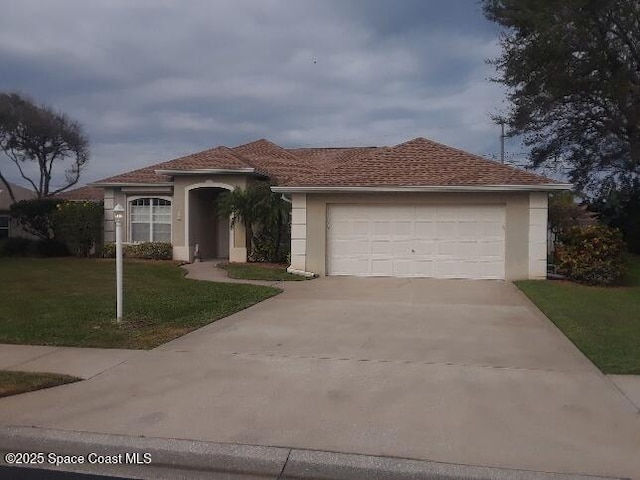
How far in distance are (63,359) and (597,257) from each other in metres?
13.0

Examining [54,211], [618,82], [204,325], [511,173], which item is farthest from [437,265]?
[54,211]

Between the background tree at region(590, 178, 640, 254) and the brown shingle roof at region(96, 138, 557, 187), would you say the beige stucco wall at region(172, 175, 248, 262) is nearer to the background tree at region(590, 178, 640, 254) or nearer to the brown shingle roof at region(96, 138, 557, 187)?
the brown shingle roof at region(96, 138, 557, 187)

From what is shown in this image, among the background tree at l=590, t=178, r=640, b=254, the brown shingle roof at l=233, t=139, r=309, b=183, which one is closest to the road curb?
the brown shingle roof at l=233, t=139, r=309, b=183

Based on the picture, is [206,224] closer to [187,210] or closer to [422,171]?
[187,210]

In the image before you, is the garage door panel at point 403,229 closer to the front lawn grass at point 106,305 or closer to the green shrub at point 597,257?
the green shrub at point 597,257

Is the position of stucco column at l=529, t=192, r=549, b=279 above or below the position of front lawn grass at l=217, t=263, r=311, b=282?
above

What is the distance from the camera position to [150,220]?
76.1 feet

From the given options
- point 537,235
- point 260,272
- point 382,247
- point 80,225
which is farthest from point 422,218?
point 80,225

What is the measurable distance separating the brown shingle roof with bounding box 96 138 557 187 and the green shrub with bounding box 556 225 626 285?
1885mm

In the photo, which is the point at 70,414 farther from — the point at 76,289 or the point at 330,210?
the point at 330,210

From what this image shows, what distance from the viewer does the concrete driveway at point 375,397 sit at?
496cm

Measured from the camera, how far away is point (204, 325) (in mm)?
9891

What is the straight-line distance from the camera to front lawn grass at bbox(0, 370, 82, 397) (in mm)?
6262

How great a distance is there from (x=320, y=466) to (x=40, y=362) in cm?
441
